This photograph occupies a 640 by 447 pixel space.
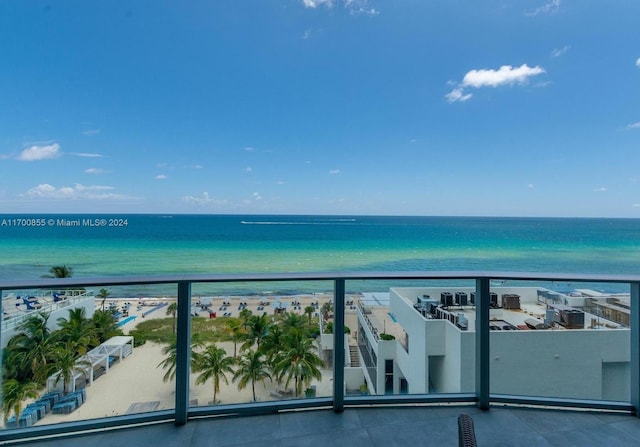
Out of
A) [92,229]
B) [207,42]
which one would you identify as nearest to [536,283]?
[207,42]

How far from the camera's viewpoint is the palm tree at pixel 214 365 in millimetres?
1963

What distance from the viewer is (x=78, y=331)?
182 centimetres

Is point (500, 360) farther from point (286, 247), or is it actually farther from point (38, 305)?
point (286, 247)

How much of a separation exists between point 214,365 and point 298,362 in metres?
0.56

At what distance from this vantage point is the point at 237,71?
11555 millimetres

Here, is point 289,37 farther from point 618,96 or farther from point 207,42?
point 618,96

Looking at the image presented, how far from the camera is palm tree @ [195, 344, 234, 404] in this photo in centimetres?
196

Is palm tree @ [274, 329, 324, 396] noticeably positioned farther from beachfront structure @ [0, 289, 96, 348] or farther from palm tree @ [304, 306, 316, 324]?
beachfront structure @ [0, 289, 96, 348]

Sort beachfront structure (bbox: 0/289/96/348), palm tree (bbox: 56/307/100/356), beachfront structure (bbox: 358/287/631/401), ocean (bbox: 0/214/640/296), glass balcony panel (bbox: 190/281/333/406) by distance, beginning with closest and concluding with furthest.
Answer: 1. beachfront structure (bbox: 0/289/96/348)
2. palm tree (bbox: 56/307/100/356)
3. glass balcony panel (bbox: 190/281/333/406)
4. beachfront structure (bbox: 358/287/631/401)
5. ocean (bbox: 0/214/640/296)

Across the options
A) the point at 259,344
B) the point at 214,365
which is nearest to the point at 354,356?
the point at 259,344

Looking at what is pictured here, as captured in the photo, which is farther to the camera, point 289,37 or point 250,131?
point 250,131

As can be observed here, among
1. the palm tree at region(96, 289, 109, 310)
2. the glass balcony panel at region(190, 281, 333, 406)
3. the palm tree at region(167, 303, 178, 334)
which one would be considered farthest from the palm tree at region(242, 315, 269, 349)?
the palm tree at region(96, 289, 109, 310)

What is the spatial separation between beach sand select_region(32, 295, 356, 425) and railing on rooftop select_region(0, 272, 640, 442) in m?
0.04

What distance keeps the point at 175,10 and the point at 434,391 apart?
963 centimetres
